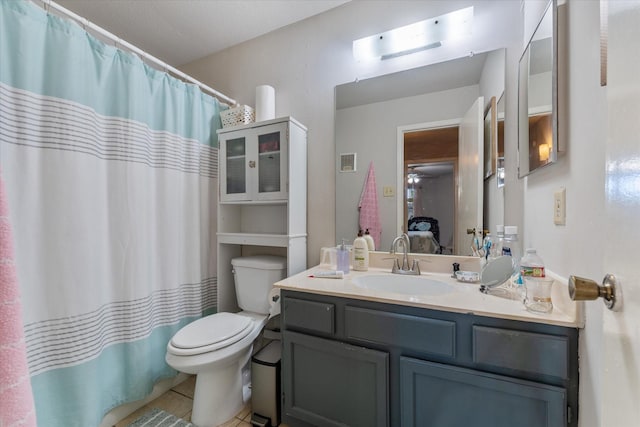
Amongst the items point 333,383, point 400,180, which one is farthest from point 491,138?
point 333,383

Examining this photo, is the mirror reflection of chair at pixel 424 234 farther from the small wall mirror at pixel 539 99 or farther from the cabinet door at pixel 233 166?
the cabinet door at pixel 233 166

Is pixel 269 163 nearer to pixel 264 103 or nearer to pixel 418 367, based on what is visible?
pixel 264 103

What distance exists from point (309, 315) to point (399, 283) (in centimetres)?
51

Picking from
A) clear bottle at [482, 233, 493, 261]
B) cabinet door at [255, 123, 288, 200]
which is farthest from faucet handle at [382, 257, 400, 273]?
cabinet door at [255, 123, 288, 200]

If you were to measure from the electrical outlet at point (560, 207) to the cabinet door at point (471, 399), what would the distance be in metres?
0.51

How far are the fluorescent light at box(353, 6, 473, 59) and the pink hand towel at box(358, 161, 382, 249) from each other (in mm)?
659

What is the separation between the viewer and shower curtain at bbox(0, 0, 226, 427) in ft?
3.54

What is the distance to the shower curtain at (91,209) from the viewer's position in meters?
1.08

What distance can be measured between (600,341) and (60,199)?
196 centimetres

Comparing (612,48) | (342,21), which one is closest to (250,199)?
(342,21)

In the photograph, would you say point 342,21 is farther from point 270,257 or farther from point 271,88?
point 270,257

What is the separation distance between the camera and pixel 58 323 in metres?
1.15

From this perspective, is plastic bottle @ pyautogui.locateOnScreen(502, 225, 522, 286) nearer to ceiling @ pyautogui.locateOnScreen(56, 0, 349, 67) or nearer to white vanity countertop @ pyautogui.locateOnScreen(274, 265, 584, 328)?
white vanity countertop @ pyautogui.locateOnScreen(274, 265, 584, 328)

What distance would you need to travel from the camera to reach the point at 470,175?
137cm
